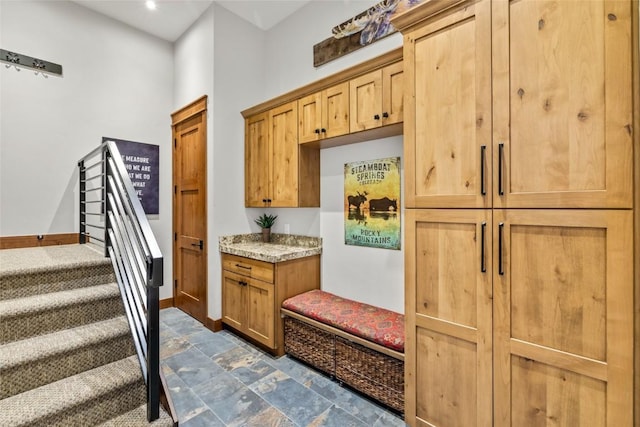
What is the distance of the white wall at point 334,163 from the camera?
2562mm

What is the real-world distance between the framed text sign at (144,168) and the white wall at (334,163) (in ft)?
5.47

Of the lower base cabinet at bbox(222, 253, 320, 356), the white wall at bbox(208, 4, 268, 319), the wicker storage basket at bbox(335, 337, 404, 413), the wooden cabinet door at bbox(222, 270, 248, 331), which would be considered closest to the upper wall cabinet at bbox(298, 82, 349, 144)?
the white wall at bbox(208, 4, 268, 319)

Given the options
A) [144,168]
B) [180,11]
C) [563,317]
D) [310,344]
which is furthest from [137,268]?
[180,11]

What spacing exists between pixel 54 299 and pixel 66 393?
0.65m

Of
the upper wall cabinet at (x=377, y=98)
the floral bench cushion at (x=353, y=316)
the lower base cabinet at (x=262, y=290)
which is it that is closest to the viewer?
the floral bench cushion at (x=353, y=316)

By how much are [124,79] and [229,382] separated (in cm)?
364

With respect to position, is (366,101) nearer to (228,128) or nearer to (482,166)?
(482,166)

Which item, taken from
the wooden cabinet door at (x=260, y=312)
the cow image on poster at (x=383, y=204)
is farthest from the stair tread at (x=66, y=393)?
the cow image on poster at (x=383, y=204)

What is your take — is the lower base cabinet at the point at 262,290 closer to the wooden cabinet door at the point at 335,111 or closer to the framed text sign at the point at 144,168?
the wooden cabinet door at the point at 335,111

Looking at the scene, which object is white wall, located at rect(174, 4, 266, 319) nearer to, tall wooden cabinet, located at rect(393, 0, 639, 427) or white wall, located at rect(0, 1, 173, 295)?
white wall, located at rect(0, 1, 173, 295)

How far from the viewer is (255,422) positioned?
185 centimetres

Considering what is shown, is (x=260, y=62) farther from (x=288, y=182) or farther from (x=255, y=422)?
(x=255, y=422)

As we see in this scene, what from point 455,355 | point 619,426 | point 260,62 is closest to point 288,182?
point 260,62

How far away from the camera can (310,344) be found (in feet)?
8.10
